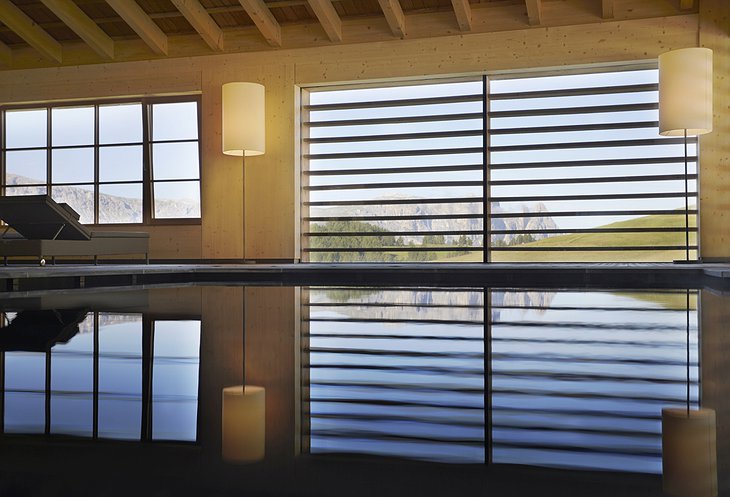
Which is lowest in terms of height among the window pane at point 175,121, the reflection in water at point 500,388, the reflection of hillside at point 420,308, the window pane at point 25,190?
the reflection of hillside at point 420,308

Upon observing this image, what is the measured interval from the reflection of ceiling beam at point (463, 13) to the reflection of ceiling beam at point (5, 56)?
596 centimetres

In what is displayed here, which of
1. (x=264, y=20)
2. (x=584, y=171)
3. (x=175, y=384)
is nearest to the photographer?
(x=175, y=384)

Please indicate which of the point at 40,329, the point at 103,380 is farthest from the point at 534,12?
the point at 103,380

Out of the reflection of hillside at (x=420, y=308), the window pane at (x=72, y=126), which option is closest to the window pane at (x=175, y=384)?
the reflection of hillside at (x=420, y=308)

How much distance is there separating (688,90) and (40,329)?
19.9ft

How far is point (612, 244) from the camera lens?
330 inches

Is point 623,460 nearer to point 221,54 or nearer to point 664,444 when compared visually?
point 664,444

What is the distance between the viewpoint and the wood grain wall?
7672 millimetres

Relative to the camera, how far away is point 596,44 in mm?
7848

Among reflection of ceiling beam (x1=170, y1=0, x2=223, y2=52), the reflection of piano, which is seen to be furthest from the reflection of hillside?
reflection of ceiling beam (x1=170, y1=0, x2=223, y2=52)

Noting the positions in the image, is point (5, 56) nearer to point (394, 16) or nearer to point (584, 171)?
point (394, 16)

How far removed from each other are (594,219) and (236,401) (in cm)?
753

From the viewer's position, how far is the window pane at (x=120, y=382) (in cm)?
94

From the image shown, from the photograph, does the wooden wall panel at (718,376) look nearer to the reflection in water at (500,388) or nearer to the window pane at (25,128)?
the reflection in water at (500,388)
